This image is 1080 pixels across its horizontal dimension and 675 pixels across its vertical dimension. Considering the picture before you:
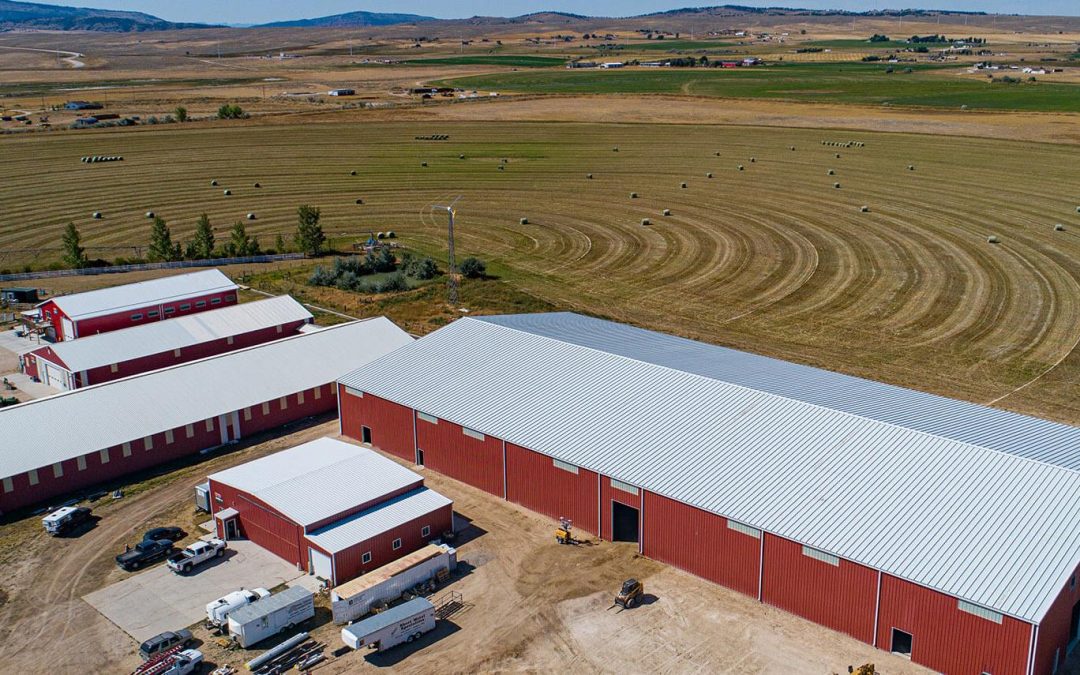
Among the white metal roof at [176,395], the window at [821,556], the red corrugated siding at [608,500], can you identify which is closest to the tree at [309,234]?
the white metal roof at [176,395]

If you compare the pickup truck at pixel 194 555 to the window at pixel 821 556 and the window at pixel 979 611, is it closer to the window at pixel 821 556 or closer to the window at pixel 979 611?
the window at pixel 821 556

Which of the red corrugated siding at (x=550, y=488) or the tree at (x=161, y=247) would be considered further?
the tree at (x=161, y=247)

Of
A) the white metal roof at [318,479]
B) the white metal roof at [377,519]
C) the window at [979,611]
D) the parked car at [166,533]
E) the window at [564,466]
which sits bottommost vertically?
the parked car at [166,533]

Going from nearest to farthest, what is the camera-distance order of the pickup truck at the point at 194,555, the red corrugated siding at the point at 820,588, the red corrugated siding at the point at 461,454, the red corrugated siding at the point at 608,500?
the red corrugated siding at the point at 820,588
the pickup truck at the point at 194,555
the red corrugated siding at the point at 608,500
the red corrugated siding at the point at 461,454

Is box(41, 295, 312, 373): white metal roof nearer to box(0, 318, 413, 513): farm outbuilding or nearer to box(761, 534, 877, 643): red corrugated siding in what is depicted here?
box(0, 318, 413, 513): farm outbuilding

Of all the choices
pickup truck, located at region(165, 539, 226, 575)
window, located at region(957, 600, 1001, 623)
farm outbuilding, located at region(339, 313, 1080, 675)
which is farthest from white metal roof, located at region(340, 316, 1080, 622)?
pickup truck, located at region(165, 539, 226, 575)

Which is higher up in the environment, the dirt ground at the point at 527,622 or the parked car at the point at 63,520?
the parked car at the point at 63,520
